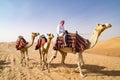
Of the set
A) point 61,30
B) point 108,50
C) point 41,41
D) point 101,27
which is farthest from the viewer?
point 108,50

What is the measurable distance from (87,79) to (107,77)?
1097mm

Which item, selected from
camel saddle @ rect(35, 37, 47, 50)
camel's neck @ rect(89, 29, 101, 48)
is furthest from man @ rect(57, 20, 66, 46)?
camel saddle @ rect(35, 37, 47, 50)

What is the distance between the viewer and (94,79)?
882 cm

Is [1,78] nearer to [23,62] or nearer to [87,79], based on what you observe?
[87,79]

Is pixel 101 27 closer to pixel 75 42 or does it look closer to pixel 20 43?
pixel 75 42

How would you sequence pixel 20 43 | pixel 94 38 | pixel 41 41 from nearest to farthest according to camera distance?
pixel 94 38 → pixel 41 41 → pixel 20 43

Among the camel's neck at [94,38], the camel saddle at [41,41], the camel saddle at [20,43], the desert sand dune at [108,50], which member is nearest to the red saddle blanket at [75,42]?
the camel's neck at [94,38]

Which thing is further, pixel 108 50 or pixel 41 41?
pixel 108 50

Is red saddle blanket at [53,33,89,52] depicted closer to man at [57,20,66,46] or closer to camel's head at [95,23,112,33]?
man at [57,20,66,46]

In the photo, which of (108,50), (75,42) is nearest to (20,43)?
(75,42)

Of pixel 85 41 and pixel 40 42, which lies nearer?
pixel 85 41

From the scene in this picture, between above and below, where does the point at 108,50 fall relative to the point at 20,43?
below

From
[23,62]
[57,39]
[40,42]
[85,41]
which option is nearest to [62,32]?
[57,39]

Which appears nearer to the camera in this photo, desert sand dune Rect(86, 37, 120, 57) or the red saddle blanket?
the red saddle blanket
